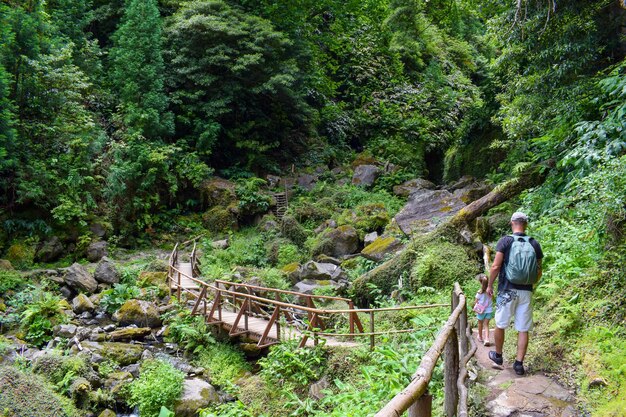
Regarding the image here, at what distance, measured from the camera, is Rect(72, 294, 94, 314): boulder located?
40.2 ft

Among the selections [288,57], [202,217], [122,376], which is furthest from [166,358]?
[288,57]

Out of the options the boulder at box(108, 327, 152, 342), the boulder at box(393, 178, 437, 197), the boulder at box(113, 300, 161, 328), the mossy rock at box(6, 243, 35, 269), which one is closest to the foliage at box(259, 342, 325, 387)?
the boulder at box(108, 327, 152, 342)

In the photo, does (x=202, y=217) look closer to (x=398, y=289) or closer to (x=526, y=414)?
(x=398, y=289)

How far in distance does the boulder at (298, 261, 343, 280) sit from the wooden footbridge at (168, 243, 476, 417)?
1.18 meters

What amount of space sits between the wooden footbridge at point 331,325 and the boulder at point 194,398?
121cm

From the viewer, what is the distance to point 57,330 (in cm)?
1091

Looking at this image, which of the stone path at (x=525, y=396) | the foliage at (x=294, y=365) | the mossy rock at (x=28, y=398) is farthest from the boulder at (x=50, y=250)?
the stone path at (x=525, y=396)

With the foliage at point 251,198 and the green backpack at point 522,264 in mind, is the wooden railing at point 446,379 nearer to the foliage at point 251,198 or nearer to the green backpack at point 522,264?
the green backpack at point 522,264

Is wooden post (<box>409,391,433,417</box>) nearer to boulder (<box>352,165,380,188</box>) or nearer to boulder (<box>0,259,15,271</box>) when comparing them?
boulder (<box>0,259,15,271</box>)

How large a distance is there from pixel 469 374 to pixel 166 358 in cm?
727

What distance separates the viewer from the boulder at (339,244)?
1541 cm

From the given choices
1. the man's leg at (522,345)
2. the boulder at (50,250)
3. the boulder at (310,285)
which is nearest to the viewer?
the man's leg at (522,345)

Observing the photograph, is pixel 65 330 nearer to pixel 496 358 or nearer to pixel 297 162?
pixel 496 358

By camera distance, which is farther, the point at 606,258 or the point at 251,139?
the point at 251,139
